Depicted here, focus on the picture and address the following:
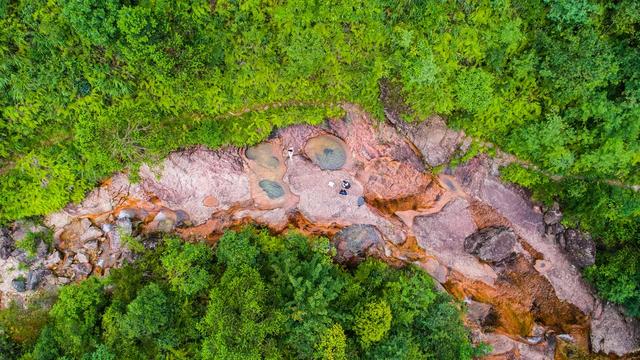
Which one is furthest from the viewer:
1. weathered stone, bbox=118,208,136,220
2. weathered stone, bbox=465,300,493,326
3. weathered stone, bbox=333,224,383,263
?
weathered stone, bbox=118,208,136,220

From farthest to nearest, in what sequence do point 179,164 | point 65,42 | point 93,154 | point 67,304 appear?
point 179,164
point 93,154
point 67,304
point 65,42

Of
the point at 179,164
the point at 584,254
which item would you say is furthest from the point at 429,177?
the point at 179,164

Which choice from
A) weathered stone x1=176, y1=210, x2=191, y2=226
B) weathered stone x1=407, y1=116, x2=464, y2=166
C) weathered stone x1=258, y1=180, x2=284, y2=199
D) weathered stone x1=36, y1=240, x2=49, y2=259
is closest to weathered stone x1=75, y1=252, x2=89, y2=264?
weathered stone x1=36, y1=240, x2=49, y2=259

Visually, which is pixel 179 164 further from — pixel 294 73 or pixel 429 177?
pixel 429 177

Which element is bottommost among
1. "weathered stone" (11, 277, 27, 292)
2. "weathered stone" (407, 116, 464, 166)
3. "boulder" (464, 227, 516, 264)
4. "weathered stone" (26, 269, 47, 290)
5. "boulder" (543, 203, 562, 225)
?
"weathered stone" (11, 277, 27, 292)

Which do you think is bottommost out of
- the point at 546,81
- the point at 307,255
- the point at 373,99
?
the point at 307,255

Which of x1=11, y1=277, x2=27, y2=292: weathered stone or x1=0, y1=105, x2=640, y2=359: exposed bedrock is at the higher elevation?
x1=0, y1=105, x2=640, y2=359: exposed bedrock

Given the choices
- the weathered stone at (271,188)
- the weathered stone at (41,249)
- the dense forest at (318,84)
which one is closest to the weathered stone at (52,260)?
the weathered stone at (41,249)

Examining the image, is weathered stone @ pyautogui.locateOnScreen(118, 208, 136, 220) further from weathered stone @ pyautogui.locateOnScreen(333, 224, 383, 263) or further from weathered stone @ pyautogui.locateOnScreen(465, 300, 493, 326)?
weathered stone @ pyautogui.locateOnScreen(465, 300, 493, 326)

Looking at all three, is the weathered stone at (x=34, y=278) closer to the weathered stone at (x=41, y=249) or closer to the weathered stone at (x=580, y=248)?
the weathered stone at (x=41, y=249)
